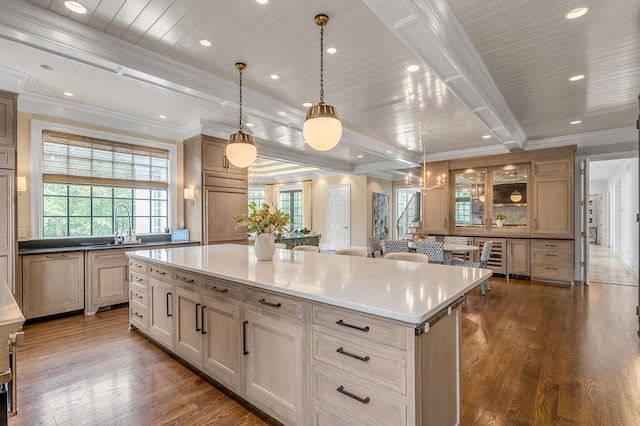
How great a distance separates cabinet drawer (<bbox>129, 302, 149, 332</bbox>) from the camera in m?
3.14

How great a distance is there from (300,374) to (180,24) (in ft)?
9.05

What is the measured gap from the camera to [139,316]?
10.8ft

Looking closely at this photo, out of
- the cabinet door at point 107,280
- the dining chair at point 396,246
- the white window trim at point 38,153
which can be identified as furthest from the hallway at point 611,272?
the white window trim at point 38,153

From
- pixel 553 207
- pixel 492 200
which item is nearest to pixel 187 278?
pixel 492 200

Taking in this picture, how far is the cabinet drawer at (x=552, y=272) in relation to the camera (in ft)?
19.1

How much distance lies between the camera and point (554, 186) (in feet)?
19.7

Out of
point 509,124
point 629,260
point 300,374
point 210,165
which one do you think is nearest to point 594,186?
point 629,260

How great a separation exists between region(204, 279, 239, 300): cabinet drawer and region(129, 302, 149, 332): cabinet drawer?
52.0 inches

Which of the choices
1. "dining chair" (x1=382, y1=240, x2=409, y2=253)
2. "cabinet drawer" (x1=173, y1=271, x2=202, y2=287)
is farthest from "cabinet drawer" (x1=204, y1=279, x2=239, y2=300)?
"dining chair" (x1=382, y1=240, x2=409, y2=253)

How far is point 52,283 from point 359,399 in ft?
13.9

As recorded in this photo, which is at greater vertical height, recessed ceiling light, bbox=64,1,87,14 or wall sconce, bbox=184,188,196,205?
recessed ceiling light, bbox=64,1,87,14

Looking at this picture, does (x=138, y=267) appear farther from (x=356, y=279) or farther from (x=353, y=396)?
(x=353, y=396)

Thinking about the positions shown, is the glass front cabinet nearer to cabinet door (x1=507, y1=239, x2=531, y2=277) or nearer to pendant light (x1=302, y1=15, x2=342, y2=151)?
cabinet door (x1=507, y1=239, x2=531, y2=277)

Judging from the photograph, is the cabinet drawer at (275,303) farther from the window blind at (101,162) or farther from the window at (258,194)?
→ the window at (258,194)
